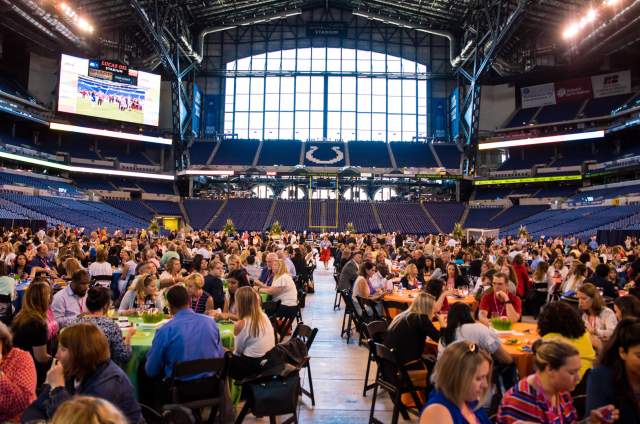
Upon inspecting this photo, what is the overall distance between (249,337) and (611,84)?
171 feet

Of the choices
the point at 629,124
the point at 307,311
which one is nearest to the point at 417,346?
the point at 307,311

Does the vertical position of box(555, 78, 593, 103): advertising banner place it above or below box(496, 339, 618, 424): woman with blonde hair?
above

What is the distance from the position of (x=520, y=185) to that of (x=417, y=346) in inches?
1933

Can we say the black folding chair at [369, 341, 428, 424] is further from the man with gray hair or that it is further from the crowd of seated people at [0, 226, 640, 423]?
the man with gray hair

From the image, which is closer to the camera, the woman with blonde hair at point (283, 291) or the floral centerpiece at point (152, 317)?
the floral centerpiece at point (152, 317)

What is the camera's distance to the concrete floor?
5355 mm

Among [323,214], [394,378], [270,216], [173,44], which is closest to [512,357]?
[394,378]

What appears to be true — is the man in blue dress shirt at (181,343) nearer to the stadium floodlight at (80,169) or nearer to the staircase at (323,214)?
the stadium floodlight at (80,169)

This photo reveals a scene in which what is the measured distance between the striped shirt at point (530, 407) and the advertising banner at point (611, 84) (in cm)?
5171

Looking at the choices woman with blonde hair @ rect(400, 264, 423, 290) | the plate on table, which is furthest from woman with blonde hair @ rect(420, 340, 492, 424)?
woman with blonde hair @ rect(400, 264, 423, 290)

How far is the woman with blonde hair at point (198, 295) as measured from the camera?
645 centimetres

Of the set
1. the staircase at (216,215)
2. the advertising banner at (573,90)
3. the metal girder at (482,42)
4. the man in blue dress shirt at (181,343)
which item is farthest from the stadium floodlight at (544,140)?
the man in blue dress shirt at (181,343)

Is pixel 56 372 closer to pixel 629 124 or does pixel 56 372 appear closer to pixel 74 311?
pixel 74 311

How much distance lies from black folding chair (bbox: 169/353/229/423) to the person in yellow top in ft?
9.71
